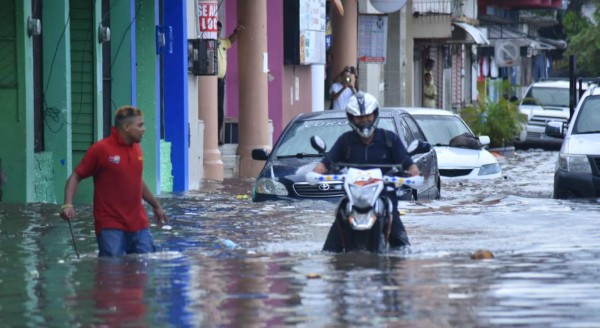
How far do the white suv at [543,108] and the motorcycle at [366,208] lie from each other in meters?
28.9

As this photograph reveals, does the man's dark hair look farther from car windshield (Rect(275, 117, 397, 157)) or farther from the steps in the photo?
the steps

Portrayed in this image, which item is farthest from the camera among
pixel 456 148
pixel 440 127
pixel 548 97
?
pixel 548 97

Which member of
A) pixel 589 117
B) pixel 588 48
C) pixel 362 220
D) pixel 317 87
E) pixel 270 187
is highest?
pixel 588 48

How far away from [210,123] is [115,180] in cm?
1495

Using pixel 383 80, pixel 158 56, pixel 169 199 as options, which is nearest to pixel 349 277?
pixel 169 199

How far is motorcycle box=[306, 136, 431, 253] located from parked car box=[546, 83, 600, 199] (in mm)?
7243

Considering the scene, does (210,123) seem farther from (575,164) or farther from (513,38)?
(513,38)

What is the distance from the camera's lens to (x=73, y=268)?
40.4ft

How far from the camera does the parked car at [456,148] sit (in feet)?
80.7

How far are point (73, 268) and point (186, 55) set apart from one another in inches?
490

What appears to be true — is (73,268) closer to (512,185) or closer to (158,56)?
(158,56)

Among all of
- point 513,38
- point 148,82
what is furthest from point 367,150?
point 513,38

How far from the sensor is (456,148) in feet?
83.1

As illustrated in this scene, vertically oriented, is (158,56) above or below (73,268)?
above
